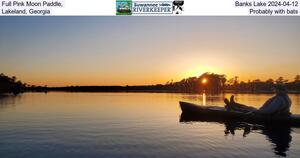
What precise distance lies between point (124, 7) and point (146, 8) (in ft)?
3.04

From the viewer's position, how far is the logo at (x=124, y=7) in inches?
498

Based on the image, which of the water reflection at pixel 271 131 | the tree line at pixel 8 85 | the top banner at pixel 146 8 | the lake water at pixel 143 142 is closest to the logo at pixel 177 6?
the top banner at pixel 146 8

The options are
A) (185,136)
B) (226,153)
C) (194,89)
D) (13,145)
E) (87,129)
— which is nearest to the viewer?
(226,153)

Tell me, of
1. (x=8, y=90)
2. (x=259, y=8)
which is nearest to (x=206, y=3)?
(x=259, y=8)

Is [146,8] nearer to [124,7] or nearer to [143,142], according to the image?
[124,7]

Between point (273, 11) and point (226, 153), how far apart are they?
5672 mm

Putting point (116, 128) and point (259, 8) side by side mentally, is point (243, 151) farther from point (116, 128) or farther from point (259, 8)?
point (116, 128)

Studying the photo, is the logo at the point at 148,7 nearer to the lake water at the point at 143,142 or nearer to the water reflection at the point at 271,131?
the lake water at the point at 143,142

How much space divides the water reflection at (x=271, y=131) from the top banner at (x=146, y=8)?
5.08 meters

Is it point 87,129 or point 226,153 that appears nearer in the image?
point 226,153

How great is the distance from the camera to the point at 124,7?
1270 cm

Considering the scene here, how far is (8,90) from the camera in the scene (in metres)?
113

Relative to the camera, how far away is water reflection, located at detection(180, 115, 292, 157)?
1209cm

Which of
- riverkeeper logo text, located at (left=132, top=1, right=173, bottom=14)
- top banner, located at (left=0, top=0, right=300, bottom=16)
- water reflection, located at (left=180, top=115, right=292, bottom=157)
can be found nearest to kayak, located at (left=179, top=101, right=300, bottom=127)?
water reflection, located at (left=180, top=115, right=292, bottom=157)
